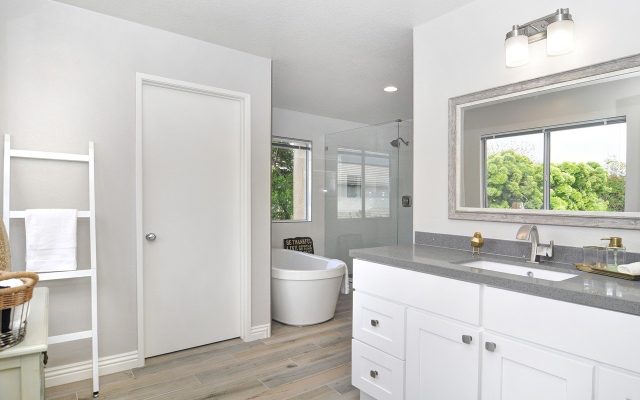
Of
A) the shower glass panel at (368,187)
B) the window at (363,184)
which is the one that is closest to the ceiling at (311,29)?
the shower glass panel at (368,187)

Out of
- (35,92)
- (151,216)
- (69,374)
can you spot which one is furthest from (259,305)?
(35,92)

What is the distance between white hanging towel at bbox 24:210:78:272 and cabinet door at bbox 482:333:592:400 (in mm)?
2329

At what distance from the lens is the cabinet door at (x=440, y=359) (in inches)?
61.3

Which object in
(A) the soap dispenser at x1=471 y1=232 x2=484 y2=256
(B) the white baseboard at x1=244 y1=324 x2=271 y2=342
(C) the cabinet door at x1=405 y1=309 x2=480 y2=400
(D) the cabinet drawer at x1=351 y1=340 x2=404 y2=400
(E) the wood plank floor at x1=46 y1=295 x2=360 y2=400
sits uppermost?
(A) the soap dispenser at x1=471 y1=232 x2=484 y2=256

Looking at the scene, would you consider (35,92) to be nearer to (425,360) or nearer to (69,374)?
(69,374)

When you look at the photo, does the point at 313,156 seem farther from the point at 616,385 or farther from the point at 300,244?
the point at 616,385

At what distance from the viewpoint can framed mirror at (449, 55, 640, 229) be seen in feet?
5.31

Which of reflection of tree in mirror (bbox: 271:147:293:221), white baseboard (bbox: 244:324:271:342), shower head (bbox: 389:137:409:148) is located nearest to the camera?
white baseboard (bbox: 244:324:271:342)

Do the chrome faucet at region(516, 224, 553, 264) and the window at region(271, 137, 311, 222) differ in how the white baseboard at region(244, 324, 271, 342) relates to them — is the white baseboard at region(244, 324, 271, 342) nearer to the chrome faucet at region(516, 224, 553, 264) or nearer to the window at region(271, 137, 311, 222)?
the window at region(271, 137, 311, 222)

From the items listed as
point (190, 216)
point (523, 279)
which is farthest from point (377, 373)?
point (190, 216)

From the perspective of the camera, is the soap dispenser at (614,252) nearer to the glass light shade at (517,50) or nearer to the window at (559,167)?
the window at (559,167)

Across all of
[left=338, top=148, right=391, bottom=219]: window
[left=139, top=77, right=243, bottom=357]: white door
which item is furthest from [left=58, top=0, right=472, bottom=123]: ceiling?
[left=338, top=148, right=391, bottom=219]: window

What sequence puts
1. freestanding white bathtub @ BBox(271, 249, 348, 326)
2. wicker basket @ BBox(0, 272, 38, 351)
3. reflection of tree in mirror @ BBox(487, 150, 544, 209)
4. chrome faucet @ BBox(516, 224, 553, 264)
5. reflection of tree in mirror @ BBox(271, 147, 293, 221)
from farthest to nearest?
reflection of tree in mirror @ BBox(271, 147, 293, 221)
freestanding white bathtub @ BBox(271, 249, 348, 326)
reflection of tree in mirror @ BBox(487, 150, 544, 209)
chrome faucet @ BBox(516, 224, 553, 264)
wicker basket @ BBox(0, 272, 38, 351)

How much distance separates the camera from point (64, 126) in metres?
2.36
